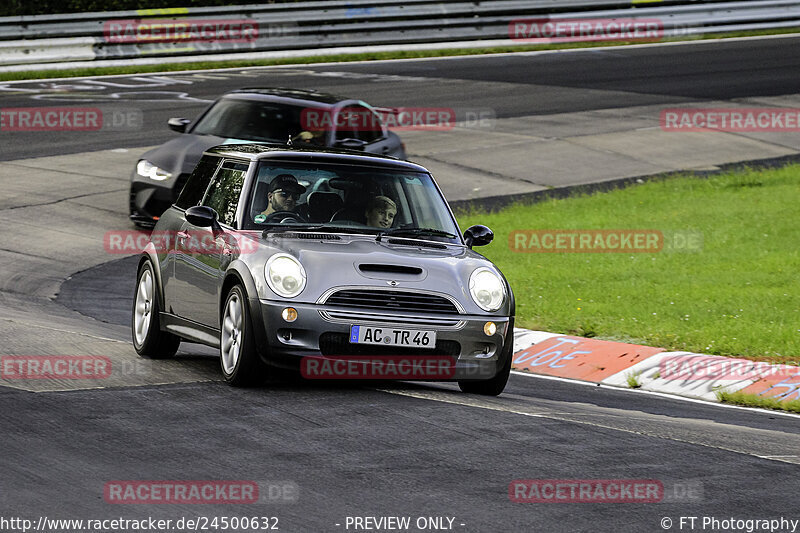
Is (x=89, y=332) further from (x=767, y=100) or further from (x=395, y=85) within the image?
(x=767, y=100)

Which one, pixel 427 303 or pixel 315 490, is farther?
pixel 427 303

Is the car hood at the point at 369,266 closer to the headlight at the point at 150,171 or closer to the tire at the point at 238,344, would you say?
the tire at the point at 238,344

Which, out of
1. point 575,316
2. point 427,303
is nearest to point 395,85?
point 575,316

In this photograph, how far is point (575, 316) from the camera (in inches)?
499

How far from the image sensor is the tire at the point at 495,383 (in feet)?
29.0

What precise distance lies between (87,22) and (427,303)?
76.4ft

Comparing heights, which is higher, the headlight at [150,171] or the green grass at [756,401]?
the headlight at [150,171]

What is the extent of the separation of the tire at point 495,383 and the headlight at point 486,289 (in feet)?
0.90

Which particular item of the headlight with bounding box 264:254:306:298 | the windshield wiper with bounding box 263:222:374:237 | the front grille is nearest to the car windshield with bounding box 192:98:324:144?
the windshield wiper with bounding box 263:222:374:237

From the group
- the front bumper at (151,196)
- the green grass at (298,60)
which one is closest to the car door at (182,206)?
the front bumper at (151,196)

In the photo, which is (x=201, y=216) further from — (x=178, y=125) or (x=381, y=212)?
(x=178, y=125)

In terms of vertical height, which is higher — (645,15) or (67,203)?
(645,15)

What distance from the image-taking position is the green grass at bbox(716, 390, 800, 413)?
385 inches

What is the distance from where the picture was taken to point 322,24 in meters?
33.6
